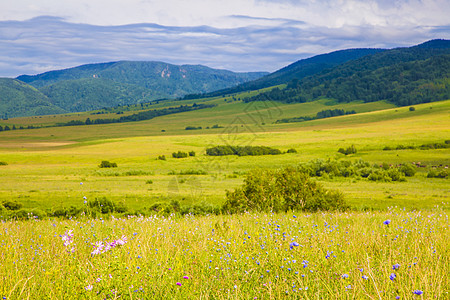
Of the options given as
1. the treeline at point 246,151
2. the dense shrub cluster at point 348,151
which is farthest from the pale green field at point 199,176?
the treeline at point 246,151

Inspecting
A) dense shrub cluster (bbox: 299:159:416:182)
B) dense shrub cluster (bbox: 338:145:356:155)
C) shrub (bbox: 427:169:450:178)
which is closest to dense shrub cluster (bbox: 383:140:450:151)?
dense shrub cluster (bbox: 338:145:356:155)

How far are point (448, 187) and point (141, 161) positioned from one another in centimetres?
6062

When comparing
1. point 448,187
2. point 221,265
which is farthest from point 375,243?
point 448,187

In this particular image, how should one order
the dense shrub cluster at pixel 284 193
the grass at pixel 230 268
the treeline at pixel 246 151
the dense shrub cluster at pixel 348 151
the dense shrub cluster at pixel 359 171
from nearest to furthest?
1. the grass at pixel 230 268
2. the dense shrub cluster at pixel 284 193
3. the dense shrub cluster at pixel 359 171
4. the dense shrub cluster at pixel 348 151
5. the treeline at pixel 246 151

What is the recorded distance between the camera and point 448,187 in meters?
42.3

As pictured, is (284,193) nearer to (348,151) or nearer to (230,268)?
(230,268)

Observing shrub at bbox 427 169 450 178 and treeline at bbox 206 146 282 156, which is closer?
shrub at bbox 427 169 450 178

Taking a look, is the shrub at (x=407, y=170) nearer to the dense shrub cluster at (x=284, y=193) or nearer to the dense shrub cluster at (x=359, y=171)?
the dense shrub cluster at (x=359, y=171)

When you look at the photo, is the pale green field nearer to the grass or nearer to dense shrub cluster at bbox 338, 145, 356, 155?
dense shrub cluster at bbox 338, 145, 356, 155

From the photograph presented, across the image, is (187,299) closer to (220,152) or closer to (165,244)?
(165,244)

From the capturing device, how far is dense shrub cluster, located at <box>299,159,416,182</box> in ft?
168

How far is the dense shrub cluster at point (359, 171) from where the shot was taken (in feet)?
168

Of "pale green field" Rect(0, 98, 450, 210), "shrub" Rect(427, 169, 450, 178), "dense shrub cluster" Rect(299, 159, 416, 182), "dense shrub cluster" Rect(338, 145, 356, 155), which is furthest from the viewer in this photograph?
"dense shrub cluster" Rect(338, 145, 356, 155)

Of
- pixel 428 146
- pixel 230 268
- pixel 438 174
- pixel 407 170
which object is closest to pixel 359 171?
pixel 407 170
